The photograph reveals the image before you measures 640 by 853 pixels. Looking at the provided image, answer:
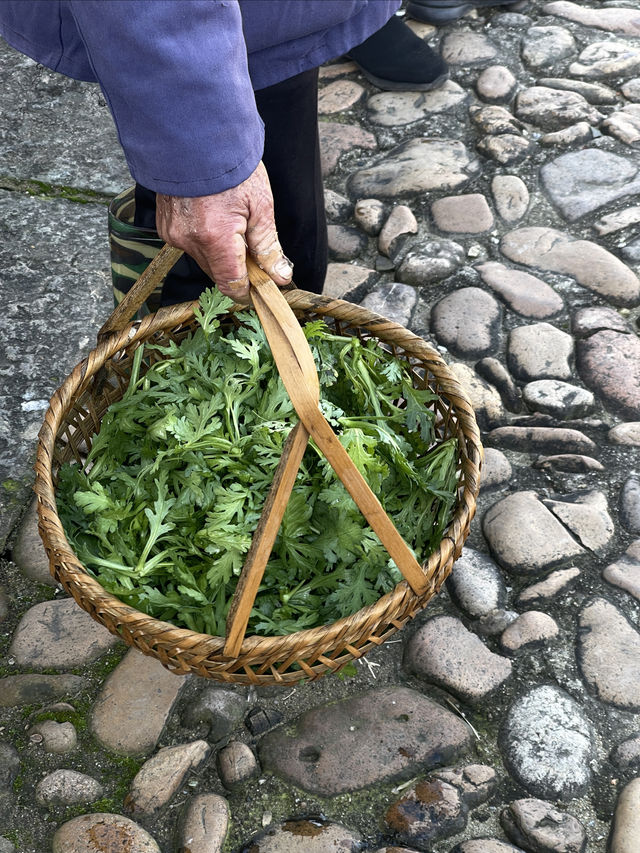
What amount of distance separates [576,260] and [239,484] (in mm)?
1692

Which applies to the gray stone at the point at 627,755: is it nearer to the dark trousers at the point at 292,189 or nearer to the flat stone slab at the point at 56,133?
the dark trousers at the point at 292,189

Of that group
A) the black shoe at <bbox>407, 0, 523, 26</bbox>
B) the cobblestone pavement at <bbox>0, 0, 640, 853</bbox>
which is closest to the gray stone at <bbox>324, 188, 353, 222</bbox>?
the cobblestone pavement at <bbox>0, 0, 640, 853</bbox>

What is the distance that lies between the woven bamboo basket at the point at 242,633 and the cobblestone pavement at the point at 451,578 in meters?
0.25

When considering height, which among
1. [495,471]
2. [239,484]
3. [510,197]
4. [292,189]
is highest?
[292,189]

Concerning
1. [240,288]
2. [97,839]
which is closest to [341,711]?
[97,839]

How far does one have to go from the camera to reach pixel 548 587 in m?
2.06

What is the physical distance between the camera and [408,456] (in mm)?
2057

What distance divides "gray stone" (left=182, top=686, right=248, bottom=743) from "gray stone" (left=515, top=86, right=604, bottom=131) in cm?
271

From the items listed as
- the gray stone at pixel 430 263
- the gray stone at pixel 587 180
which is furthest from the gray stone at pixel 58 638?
the gray stone at pixel 587 180

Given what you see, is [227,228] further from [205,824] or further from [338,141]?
[338,141]

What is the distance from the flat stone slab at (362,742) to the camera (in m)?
1.75

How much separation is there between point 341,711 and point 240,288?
38.4 inches

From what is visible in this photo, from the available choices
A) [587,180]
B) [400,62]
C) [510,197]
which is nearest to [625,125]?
[587,180]

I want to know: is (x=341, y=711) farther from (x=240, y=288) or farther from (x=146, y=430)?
(x=240, y=288)
